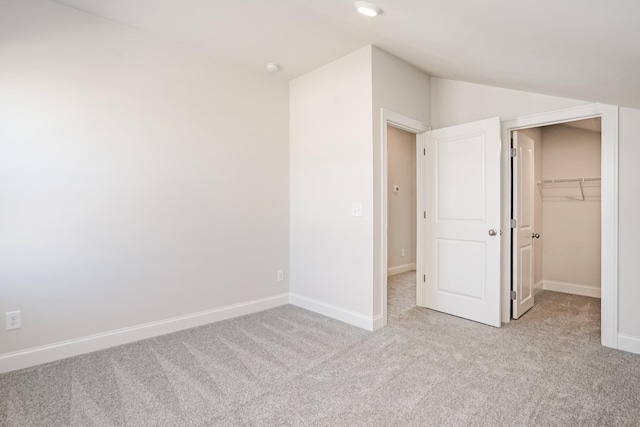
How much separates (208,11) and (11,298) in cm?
257

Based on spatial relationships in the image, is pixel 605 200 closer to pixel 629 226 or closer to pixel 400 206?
pixel 629 226

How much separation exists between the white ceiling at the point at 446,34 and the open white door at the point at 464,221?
606 millimetres

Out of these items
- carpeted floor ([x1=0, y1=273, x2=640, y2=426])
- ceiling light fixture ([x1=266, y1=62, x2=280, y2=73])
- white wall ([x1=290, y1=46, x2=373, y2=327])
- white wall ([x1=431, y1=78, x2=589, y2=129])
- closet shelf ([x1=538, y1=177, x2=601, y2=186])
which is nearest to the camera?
carpeted floor ([x1=0, y1=273, x2=640, y2=426])

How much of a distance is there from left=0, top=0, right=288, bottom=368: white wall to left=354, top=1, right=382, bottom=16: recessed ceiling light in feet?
4.57

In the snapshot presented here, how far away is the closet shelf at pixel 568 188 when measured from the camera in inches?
164

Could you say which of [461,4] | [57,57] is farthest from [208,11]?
[461,4]

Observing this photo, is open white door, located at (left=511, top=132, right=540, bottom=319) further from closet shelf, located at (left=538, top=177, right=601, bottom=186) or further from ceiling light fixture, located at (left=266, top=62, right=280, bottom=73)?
ceiling light fixture, located at (left=266, top=62, right=280, bottom=73)

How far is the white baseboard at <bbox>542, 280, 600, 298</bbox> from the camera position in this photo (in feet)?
13.7

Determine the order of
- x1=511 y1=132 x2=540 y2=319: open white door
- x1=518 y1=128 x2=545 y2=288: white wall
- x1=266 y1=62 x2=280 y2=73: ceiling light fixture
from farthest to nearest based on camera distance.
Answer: x1=518 y1=128 x2=545 y2=288: white wall < x1=266 y1=62 x2=280 y2=73: ceiling light fixture < x1=511 y1=132 x2=540 y2=319: open white door

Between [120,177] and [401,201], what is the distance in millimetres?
4424

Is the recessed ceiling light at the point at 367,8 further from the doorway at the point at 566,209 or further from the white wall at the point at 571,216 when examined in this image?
the white wall at the point at 571,216

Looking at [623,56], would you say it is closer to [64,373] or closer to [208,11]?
[208,11]

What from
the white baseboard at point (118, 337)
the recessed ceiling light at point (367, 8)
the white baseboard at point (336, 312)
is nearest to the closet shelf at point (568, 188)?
the white baseboard at point (336, 312)

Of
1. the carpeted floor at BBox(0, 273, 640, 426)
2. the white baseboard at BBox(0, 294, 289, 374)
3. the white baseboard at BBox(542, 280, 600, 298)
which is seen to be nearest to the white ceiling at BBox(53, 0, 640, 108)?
the carpeted floor at BBox(0, 273, 640, 426)
